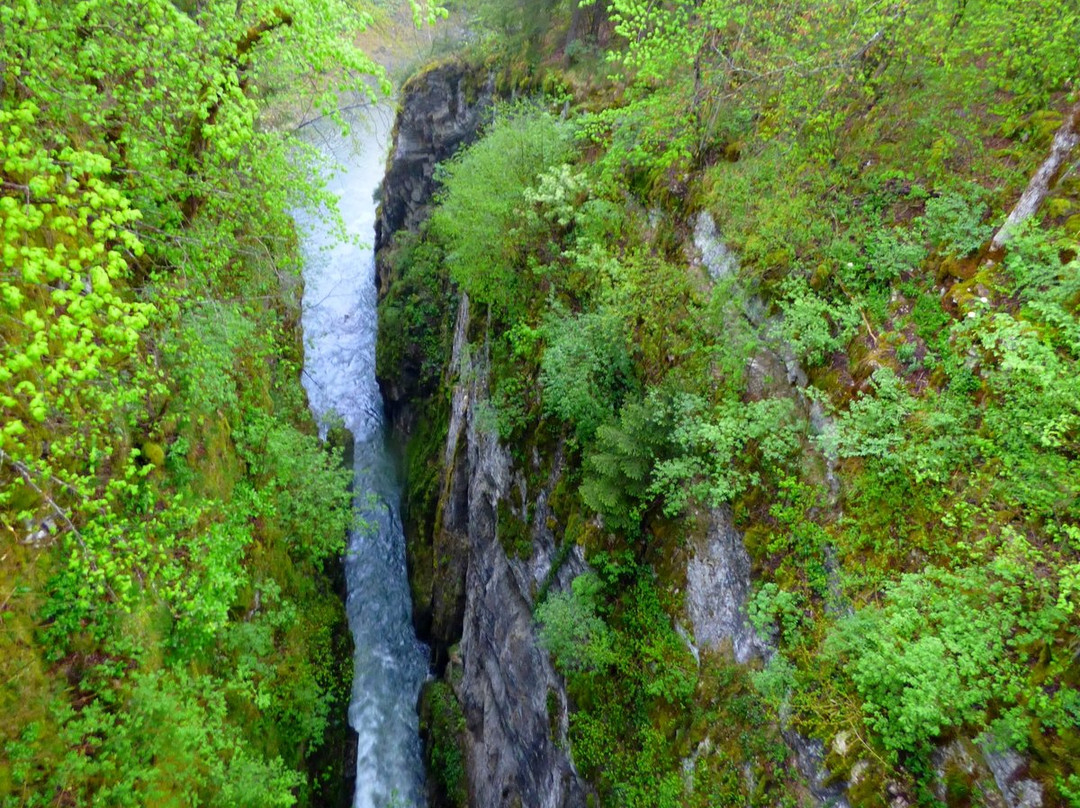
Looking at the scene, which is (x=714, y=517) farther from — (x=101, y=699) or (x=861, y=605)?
(x=101, y=699)

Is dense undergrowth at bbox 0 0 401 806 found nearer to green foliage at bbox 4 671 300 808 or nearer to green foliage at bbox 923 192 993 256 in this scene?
green foliage at bbox 4 671 300 808

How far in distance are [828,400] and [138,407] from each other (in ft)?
30.2

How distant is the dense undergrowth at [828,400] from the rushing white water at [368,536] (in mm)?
4910

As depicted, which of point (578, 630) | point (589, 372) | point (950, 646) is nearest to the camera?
point (950, 646)

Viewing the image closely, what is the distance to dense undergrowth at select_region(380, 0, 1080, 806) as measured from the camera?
14.3 ft

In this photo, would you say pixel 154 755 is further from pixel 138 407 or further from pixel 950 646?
pixel 950 646

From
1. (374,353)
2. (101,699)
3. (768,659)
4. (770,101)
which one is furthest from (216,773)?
(374,353)

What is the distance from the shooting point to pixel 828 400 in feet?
20.6

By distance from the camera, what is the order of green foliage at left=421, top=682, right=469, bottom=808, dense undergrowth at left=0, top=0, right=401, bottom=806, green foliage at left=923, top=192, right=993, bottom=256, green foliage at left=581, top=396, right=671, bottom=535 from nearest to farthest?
1. dense undergrowth at left=0, top=0, right=401, bottom=806
2. green foliage at left=923, top=192, right=993, bottom=256
3. green foliage at left=581, top=396, right=671, bottom=535
4. green foliage at left=421, top=682, right=469, bottom=808

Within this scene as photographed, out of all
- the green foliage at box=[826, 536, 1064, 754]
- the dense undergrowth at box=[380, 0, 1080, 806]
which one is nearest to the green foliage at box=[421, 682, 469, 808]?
the dense undergrowth at box=[380, 0, 1080, 806]

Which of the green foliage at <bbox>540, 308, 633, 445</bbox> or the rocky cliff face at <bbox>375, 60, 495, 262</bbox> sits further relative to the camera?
the rocky cliff face at <bbox>375, 60, 495, 262</bbox>

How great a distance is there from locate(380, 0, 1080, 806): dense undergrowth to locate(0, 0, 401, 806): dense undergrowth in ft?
16.4

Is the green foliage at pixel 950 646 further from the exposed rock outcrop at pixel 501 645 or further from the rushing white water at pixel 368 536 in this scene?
the rushing white water at pixel 368 536

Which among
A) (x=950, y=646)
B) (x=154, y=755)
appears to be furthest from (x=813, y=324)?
(x=154, y=755)
